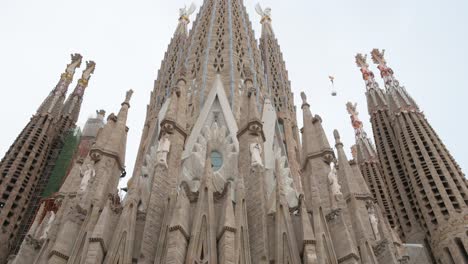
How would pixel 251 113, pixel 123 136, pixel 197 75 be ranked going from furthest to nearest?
pixel 197 75
pixel 123 136
pixel 251 113

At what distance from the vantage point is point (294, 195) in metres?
15.4

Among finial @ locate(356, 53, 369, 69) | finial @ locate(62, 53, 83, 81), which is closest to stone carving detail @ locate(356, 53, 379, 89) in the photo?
finial @ locate(356, 53, 369, 69)

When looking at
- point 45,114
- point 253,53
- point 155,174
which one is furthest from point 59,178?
point 155,174

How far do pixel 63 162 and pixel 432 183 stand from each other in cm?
1954

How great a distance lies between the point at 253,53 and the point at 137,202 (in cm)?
1179

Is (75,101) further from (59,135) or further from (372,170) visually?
(372,170)

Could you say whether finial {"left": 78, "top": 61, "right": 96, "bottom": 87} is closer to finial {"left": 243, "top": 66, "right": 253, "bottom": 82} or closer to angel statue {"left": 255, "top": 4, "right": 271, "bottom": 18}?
angel statue {"left": 255, "top": 4, "right": 271, "bottom": 18}

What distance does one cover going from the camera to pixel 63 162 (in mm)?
31359

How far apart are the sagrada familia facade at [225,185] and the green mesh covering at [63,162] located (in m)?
0.10

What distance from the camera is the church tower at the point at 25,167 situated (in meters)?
26.3

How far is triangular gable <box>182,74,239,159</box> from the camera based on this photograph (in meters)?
15.6

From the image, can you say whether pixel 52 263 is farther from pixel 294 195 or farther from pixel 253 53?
pixel 253 53

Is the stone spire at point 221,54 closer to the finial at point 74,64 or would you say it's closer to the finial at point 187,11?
the finial at point 187,11

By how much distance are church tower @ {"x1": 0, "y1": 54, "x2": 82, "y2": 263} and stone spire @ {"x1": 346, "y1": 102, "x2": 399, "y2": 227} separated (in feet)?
57.5
